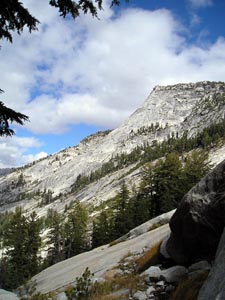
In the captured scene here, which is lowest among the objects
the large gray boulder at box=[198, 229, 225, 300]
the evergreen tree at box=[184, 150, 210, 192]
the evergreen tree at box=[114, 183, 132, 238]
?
the large gray boulder at box=[198, 229, 225, 300]

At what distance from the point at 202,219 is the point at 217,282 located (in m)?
5.57

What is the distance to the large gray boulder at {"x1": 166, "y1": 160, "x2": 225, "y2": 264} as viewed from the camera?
1221cm

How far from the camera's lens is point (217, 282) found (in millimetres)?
7297

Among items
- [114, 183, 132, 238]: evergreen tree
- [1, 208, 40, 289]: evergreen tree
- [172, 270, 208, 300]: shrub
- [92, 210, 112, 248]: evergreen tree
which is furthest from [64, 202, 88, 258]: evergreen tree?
[172, 270, 208, 300]: shrub

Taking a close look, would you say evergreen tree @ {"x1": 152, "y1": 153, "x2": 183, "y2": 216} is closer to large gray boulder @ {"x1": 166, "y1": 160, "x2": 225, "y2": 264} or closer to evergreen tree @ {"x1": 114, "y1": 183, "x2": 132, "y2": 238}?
evergreen tree @ {"x1": 114, "y1": 183, "x2": 132, "y2": 238}

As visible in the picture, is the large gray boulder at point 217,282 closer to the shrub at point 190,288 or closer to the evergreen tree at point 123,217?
the shrub at point 190,288

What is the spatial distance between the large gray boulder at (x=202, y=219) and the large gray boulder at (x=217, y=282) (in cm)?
382

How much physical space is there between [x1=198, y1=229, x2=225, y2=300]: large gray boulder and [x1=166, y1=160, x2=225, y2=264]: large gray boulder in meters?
3.82

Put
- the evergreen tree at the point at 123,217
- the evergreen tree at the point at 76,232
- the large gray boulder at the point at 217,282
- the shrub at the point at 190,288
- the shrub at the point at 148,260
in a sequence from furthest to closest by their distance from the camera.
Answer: the evergreen tree at the point at 76,232 < the evergreen tree at the point at 123,217 < the shrub at the point at 148,260 < the shrub at the point at 190,288 < the large gray boulder at the point at 217,282

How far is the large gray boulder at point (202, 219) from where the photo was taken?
12211mm

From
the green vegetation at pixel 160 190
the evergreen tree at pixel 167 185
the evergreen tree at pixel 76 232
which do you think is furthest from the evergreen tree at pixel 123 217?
the evergreen tree at pixel 76 232

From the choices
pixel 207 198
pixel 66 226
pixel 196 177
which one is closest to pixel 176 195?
pixel 196 177

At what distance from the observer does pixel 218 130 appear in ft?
650

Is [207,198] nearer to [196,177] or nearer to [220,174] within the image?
[220,174]
